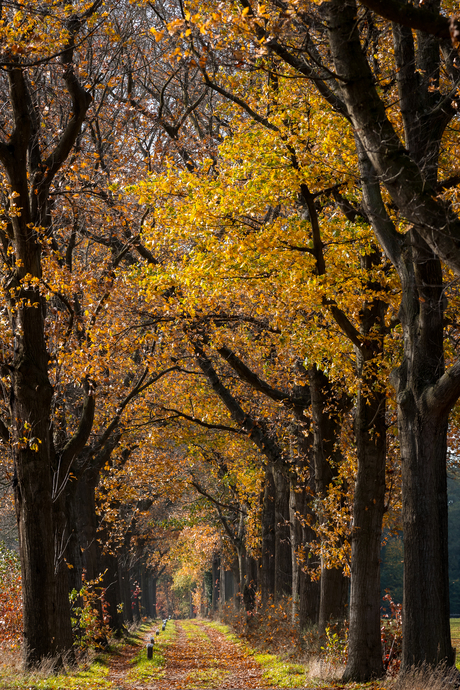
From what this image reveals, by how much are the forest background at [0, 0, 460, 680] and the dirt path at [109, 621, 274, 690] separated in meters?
1.73

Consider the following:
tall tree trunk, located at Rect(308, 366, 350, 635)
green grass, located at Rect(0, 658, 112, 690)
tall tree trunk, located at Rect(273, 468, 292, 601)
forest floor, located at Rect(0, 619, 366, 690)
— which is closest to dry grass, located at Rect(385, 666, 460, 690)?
forest floor, located at Rect(0, 619, 366, 690)

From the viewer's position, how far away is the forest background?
778 centimetres

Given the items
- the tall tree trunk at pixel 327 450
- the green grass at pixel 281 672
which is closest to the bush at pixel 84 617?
the green grass at pixel 281 672

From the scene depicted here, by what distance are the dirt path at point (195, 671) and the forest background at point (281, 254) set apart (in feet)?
5.68

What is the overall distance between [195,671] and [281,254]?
10.6 m

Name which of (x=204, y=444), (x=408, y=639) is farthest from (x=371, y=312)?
(x=204, y=444)

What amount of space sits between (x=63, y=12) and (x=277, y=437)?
10876 millimetres

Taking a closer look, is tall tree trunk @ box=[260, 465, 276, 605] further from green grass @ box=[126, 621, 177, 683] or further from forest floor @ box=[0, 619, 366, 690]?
green grass @ box=[126, 621, 177, 683]

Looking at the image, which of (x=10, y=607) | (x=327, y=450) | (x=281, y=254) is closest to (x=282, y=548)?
(x=327, y=450)

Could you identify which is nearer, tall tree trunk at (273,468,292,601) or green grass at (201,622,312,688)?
green grass at (201,622,312,688)

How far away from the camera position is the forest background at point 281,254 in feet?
25.5

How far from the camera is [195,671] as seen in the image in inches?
583

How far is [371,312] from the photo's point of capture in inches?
430

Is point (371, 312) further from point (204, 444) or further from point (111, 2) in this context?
point (204, 444)
